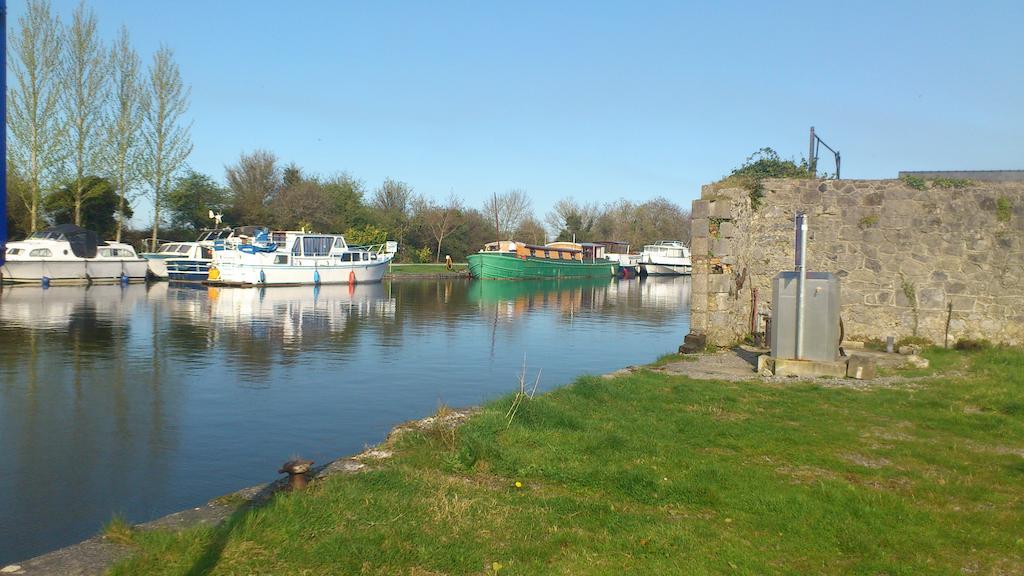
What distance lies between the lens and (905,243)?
44.1ft

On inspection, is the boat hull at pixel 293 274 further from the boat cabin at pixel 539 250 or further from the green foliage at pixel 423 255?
the green foliage at pixel 423 255

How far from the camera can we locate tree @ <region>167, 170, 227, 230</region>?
51.3 metres

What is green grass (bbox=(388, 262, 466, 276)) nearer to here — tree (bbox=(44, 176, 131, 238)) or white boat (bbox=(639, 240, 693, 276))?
white boat (bbox=(639, 240, 693, 276))

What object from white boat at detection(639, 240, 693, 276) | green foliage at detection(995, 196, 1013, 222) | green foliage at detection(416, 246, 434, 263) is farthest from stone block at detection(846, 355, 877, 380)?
green foliage at detection(416, 246, 434, 263)

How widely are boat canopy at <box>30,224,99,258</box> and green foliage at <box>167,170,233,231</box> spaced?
13.2 metres

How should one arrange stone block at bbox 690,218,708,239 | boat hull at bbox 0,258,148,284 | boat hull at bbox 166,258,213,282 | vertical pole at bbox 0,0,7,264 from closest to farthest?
vertical pole at bbox 0,0,7,264 < stone block at bbox 690,218,708,239 < boat hull at bbox 0,258,148,284 < boat hull at bbox 166,258,213,282

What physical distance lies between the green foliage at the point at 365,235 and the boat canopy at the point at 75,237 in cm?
2377

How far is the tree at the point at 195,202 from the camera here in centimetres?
5128

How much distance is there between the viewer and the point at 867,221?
1370 cm

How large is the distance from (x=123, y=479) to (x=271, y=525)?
3168 mm

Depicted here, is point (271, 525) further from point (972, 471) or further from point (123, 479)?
point (972, 471)

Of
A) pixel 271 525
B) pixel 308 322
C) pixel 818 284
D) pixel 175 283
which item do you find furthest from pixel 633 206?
pixel 271 525

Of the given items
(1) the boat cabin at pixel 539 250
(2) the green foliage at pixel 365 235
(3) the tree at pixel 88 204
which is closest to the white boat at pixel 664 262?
(1) the boat cabin at pixel 539 250

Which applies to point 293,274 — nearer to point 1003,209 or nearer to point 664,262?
point 1003,209
